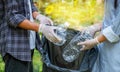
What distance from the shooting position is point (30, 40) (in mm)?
2869

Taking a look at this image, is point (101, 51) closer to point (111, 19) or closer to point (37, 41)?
point (111, 19)

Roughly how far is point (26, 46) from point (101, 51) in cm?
55

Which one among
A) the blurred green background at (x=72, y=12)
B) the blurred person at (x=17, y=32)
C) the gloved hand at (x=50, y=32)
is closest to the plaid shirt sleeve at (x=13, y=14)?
the blurred person at (x=17, y=32)

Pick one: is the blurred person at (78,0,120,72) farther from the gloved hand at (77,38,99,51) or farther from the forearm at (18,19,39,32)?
the forearm at (18,19,39,32)

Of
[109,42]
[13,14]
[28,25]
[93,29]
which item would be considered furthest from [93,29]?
[13,14]

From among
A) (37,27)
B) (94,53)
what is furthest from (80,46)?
(37,27)

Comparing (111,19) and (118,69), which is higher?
(111,19)

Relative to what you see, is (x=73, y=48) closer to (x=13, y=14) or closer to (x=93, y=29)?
(x=93, y=29)

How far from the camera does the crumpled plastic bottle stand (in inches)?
106

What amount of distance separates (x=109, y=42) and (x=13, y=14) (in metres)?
0.71

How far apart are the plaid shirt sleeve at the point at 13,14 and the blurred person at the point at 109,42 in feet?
1.52

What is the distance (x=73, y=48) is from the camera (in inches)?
107

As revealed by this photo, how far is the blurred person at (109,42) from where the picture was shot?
8.36 ft

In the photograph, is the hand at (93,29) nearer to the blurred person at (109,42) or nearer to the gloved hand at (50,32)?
the blurred person at (109,42)
